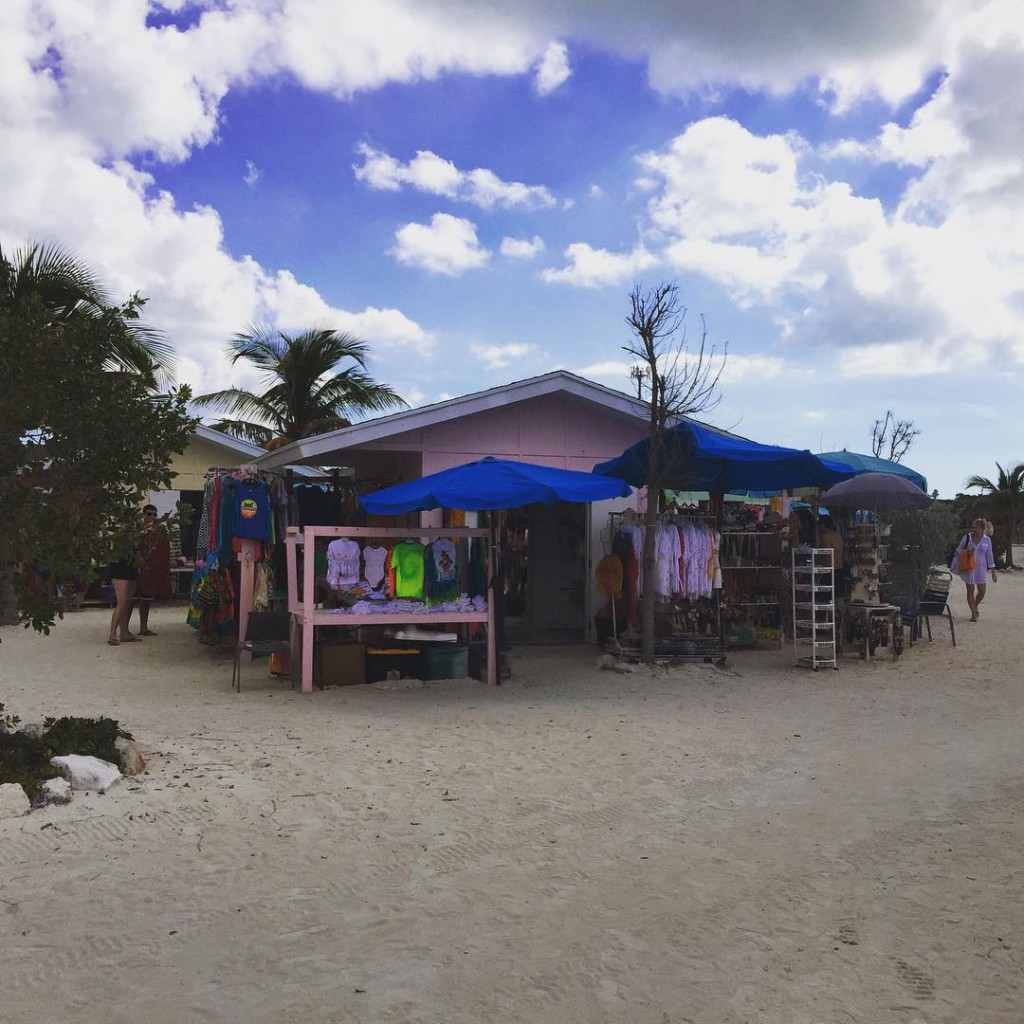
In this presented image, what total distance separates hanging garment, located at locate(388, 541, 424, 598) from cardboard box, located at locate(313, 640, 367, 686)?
0.81m

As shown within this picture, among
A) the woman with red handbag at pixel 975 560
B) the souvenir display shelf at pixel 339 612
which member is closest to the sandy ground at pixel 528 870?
the souvenir display shelf at pixel 339 612

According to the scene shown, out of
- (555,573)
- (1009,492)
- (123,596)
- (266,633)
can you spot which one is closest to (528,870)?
(266,633)

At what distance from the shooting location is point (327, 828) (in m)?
5.23

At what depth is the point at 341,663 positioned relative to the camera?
9727mm

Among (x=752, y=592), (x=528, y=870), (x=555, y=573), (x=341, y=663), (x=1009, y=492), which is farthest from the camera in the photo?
(x=1009, y=492)

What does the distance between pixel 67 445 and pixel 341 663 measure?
440 cm

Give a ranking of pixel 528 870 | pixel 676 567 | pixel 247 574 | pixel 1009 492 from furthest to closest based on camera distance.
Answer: pixel 1009 492, pixel 247 574, pixel 676 567, pixel 528 870

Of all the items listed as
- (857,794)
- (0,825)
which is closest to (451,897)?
(0,825)

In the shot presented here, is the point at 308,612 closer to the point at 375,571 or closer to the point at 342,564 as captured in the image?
the point at 342,564

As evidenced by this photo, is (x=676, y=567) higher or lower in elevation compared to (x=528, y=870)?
higher

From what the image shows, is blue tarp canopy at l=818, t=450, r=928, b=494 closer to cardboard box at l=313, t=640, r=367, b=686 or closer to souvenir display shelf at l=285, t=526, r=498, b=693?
souvenir display shelf at l=285, t=526, r=498, b=693

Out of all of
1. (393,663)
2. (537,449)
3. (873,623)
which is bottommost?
(393,663)

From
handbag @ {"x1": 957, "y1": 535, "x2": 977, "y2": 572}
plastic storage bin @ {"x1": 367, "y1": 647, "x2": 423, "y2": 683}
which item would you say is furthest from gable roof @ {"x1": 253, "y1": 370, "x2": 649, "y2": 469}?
handbag @ {"x1": 957, "y1": 535, "x2": 977, "y2": 572}

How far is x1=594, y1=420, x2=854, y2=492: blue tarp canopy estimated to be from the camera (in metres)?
10.8
